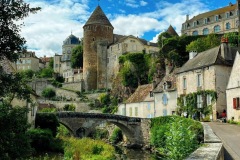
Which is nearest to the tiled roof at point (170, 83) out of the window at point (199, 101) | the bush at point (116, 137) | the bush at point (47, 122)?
the window at point (199, 101)

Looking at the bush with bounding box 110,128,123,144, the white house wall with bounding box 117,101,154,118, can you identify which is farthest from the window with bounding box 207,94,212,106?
the bush with bounding box 110,128,123,144

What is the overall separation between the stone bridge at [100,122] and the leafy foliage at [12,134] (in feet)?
67.1

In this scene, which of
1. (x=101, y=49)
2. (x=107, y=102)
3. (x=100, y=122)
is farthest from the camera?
(x=101, y=49)

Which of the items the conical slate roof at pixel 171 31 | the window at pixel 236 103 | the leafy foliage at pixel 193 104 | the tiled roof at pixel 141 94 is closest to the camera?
the window at pixel 236 103

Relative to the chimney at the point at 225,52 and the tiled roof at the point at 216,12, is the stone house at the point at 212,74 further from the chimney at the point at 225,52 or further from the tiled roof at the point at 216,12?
the tiled roof at the point at 216,12

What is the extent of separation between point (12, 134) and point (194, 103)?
74.1 ft

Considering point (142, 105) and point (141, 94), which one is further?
point (141, 94)

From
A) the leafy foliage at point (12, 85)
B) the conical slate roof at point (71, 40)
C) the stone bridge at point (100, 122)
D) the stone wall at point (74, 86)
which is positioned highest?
the conical slate roof at point (71, 40)

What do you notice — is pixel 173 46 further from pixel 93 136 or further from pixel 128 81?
pixel 93 136

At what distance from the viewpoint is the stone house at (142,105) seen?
123 ft

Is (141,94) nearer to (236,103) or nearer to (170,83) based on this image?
(170,83)

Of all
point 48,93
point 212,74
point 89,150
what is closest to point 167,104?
point 212,74

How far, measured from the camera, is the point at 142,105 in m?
38.3

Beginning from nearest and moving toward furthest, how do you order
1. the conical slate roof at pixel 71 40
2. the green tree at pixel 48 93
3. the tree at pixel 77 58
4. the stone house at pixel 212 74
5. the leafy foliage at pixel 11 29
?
1. the leafy foliage at pixel 11 29
2. the stone house at pixel 212 74
3. the green tree at pixel 48 93
4. the tree at pixel 77 58
5. the conical slate roof at pixel 71 40
